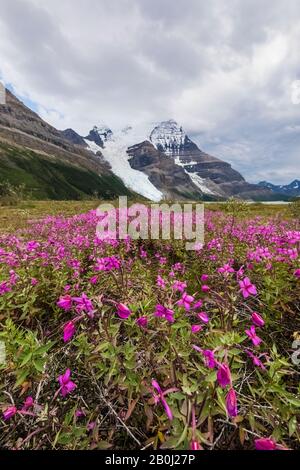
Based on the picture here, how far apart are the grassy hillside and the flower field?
135015 mm

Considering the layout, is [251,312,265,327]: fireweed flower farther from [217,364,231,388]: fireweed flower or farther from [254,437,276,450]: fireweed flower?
[254,437,276,450]: fireweed flower

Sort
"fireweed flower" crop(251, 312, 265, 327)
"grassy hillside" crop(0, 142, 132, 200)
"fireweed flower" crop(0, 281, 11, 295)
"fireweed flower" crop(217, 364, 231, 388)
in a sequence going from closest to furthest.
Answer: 1. "fireweed flower" crop(217, 364, 231, 388)
2. "fireweed flower" crop(251, 312, 265, 327)
3. "fireweed flower" crop(0, 281, 11, 295)
4. "grassy hillside" crop(0, 142, 132, 200)

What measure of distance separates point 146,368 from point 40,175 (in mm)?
174394

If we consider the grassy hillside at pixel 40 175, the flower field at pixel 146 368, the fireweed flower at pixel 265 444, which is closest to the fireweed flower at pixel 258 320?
the flower field at pixel 146 368

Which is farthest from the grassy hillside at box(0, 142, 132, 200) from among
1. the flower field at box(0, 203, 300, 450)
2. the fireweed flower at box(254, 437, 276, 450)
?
the fireweed flower at box(254, 437, 276, 450)

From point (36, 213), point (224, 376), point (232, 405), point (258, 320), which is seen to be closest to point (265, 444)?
point (232, 405)

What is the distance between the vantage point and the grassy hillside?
468 feet

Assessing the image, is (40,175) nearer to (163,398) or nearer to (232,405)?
(163,398)

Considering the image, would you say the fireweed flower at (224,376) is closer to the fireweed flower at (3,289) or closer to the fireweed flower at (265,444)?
the fireweed flower at (265,444)

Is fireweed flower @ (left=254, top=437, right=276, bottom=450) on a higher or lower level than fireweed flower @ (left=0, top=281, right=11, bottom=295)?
lower
